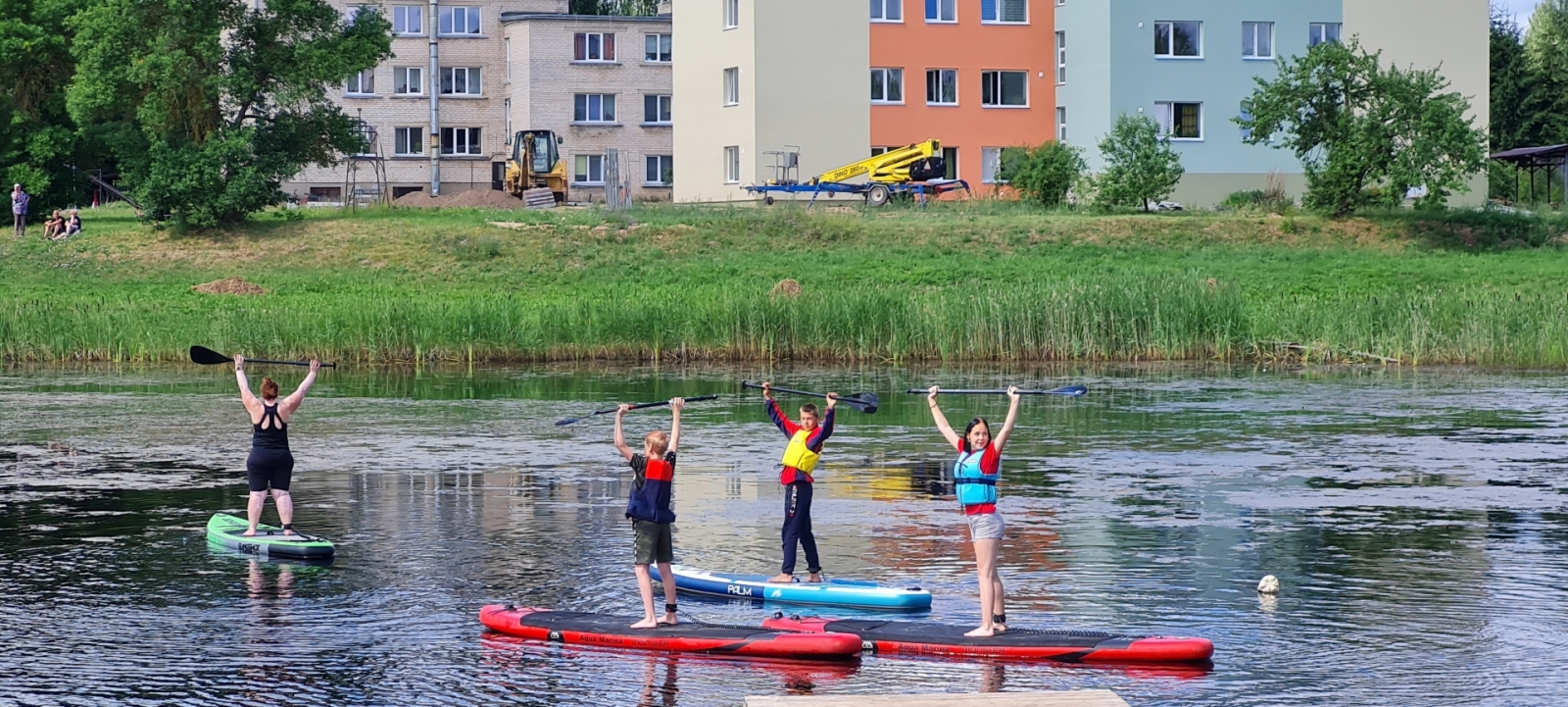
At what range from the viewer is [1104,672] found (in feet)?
44.7

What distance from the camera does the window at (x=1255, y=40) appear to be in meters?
70.6

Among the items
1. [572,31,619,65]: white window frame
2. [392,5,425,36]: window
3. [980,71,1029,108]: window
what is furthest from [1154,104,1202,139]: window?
[392,5,425,36]: window

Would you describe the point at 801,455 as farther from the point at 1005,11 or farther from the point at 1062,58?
the point at 1062,58

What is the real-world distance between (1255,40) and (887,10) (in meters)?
13.5

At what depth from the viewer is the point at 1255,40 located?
7069 cm

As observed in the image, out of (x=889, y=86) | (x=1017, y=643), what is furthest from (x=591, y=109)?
(x=1017, y=643)

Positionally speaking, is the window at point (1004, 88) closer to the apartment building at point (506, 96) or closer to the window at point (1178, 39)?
the window at point (1178, 39)

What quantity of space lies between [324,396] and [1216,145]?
4353 cm

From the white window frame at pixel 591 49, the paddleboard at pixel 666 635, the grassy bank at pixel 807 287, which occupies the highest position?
the white window frame at pixel 591 49

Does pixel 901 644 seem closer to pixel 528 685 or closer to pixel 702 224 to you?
pixel 528 685

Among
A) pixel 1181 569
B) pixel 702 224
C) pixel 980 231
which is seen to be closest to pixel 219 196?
pixel 702 224

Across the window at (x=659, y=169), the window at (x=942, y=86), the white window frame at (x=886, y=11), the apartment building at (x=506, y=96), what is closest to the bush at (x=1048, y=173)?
the window at (x=942, y=86)

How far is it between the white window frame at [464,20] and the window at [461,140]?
4.26 m

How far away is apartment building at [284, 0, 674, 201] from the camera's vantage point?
86062mm
